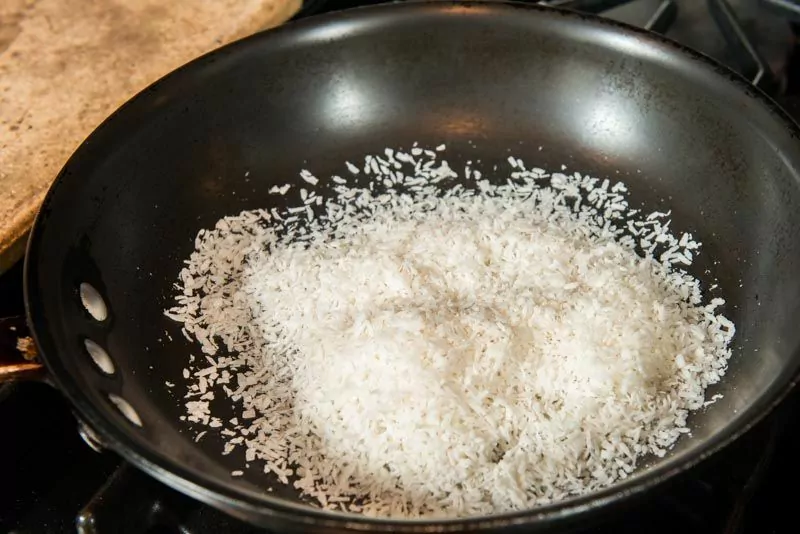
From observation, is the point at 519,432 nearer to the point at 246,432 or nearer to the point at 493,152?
the point at 246,432

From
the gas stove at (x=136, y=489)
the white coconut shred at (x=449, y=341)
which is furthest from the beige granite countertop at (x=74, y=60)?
the white coconut shred at (x=449, y=341)

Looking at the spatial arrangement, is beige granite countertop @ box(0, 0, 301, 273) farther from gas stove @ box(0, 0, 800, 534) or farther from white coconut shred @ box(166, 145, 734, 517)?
white coconut shred @ box(166, 145, 734, 517)

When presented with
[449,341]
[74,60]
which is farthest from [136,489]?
[74,60]

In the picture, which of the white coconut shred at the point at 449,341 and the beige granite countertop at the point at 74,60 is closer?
the white coconut shred at the point at 449,341

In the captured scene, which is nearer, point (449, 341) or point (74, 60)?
point (449, 341)

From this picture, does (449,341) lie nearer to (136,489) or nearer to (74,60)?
(136,489)

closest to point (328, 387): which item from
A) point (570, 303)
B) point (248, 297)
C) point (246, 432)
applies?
point (246, 432)

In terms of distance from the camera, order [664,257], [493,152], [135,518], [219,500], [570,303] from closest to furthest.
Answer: [219,500] → [135,518] → [570,303] → [664,257] → [493,152]

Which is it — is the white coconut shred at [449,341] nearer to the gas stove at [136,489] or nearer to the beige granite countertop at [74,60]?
the gas stove at [136,489]
